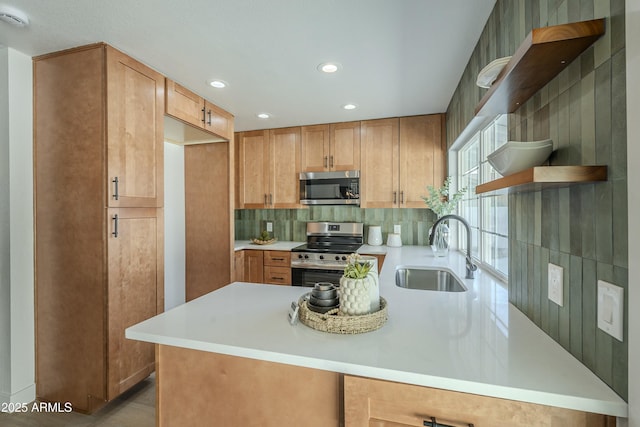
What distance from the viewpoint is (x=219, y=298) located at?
1.40 m

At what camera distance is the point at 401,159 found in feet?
10.9

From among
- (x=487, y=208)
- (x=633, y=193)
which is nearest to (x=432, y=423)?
(x=633, y=193)

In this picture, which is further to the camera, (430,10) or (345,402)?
(430,10)

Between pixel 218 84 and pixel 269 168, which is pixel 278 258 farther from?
pixel 218 84

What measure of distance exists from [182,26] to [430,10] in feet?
4.31

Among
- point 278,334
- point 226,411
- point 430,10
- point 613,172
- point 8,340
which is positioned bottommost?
point 8,340

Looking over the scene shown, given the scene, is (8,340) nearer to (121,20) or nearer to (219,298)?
(219,298)

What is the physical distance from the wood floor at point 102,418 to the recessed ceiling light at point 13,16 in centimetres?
230

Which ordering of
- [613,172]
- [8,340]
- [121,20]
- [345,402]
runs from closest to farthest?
[613,172] < [345,402] < [121,20] < [8,340]

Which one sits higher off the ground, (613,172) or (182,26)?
(182,26)

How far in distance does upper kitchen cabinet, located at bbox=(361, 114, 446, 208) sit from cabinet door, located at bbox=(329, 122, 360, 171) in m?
0.08

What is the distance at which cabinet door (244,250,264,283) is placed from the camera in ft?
11.3

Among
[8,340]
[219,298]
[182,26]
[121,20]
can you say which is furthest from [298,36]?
[8,340]

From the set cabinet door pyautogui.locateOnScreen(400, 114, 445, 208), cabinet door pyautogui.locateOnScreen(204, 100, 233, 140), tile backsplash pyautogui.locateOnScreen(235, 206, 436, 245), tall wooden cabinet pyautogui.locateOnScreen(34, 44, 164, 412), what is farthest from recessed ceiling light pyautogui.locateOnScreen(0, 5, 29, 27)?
cabinet door pyautogui.locateOnScreen(400, 114, 445, 208)
